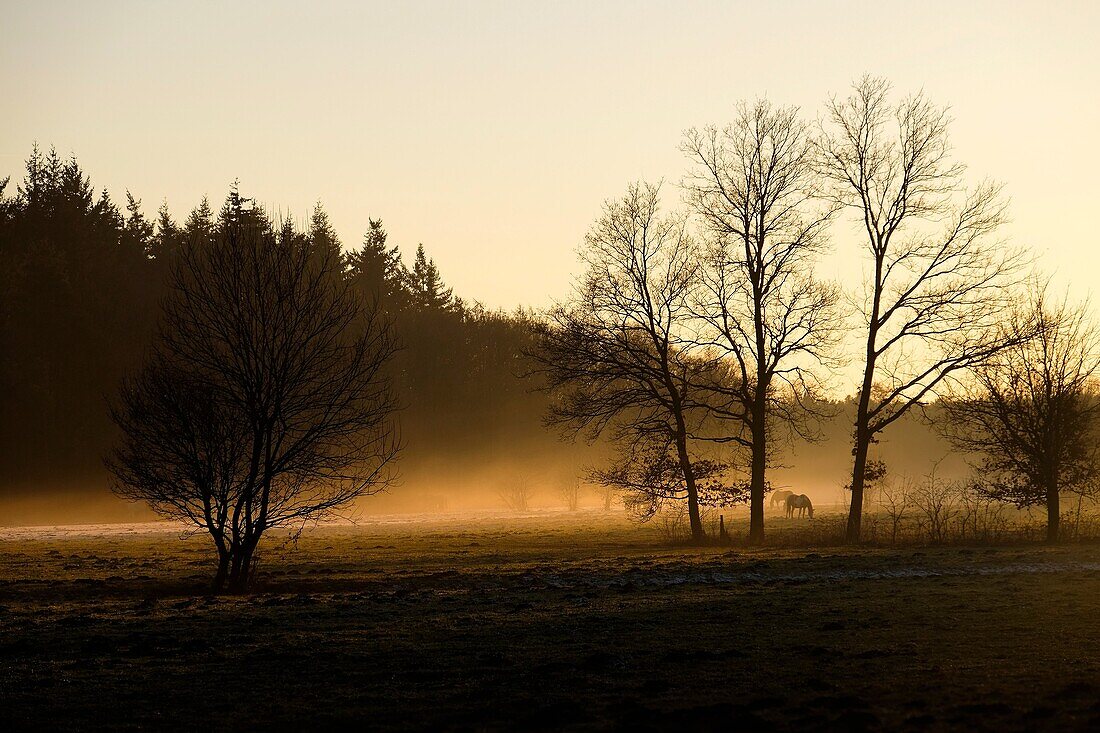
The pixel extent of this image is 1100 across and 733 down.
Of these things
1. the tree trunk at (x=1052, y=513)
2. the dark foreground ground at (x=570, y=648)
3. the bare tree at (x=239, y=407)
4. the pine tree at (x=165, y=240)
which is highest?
the pine tree at (x=165, y=240)

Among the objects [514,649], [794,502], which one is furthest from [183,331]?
[794,502]

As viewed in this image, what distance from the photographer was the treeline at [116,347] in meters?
65.9

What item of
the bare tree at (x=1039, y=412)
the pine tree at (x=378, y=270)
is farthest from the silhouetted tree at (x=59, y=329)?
the bare tree at (x=1039, y=412)

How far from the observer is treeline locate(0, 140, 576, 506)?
6588 cm

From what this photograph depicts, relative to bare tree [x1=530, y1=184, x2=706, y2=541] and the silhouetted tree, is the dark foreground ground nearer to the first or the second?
bare tree [x1=530, y1=184, x2=706, y2=541]

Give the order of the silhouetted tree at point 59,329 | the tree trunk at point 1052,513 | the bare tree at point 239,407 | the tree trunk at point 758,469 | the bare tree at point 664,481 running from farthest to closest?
the silhouetted tree at point 59,329
the tree trunk at point 758,469
the bare tree at point 664,481
the tree trunk at point 1052,513
the bare tree at point 239,407

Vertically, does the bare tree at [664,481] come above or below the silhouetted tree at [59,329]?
below

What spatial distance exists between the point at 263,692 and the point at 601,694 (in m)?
3.49

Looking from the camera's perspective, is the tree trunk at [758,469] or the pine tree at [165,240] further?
the pine tree at [165,240]

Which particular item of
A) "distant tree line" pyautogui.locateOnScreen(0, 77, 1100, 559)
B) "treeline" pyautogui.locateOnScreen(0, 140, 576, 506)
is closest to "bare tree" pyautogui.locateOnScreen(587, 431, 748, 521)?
"distant tree line" pyautogui.locateOnScreen(0, 77, 1100, 559)

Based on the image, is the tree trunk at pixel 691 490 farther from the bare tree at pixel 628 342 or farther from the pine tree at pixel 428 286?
the pine tree at pixel 428 286

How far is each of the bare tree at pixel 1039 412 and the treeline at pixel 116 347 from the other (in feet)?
103

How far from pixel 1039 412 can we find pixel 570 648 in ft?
87.9

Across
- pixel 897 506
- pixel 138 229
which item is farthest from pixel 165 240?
pixel 897 506
